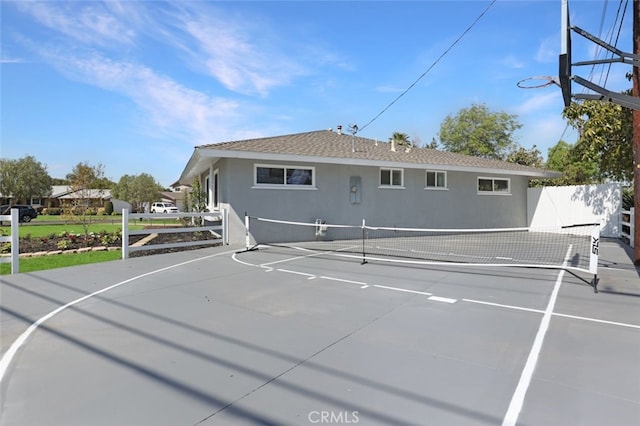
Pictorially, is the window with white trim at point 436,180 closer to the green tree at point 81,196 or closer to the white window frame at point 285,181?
the white window frame at point 285,181

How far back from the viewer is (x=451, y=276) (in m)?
7.96

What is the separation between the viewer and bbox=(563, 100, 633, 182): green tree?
13.8 metres

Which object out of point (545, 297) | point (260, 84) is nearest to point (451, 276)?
point (545, 297)

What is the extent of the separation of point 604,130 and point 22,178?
2716 inches

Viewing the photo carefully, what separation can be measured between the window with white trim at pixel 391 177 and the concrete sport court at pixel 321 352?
9.48 metres

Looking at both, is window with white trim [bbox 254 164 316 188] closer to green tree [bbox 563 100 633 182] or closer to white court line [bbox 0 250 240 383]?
white court line [bbox 0 250 240 383]

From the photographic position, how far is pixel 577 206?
18109mm

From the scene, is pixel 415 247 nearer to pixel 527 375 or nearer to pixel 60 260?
pixel 527 375

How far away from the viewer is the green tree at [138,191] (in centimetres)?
5456

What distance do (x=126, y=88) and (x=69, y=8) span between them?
202 inches

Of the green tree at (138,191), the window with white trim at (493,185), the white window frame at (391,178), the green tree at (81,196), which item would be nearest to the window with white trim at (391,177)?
the white window frame at (391,178)

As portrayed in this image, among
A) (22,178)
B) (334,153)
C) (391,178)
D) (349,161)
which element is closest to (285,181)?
(334,153)

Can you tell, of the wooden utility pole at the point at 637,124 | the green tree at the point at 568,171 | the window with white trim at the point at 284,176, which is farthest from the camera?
the green tree at the point at 568,171

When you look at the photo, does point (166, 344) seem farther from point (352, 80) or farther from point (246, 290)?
point (352, 80)
